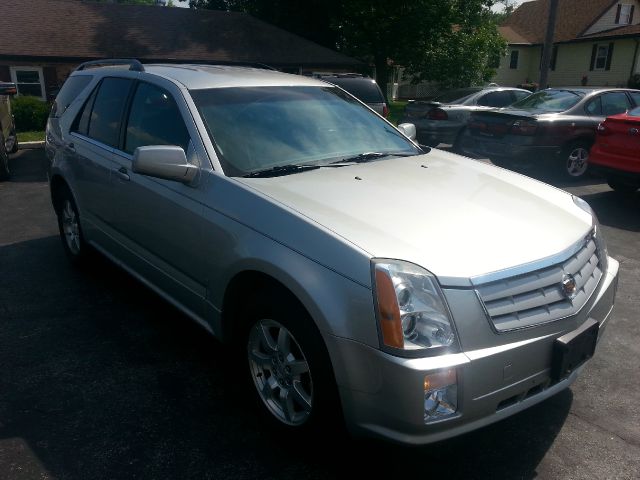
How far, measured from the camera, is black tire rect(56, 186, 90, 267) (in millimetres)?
5211

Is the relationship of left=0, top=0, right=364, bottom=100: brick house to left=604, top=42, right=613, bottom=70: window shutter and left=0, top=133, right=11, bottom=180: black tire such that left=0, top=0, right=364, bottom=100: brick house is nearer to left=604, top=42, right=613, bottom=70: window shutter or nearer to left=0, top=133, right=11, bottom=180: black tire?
left=0, top=133, right=11, bottom=180: black tire

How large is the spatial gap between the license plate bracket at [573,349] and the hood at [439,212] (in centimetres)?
38

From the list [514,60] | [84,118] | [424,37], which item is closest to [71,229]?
[84,118]

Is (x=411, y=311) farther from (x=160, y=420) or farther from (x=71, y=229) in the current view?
(x=71, y=229)

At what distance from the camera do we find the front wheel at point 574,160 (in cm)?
991

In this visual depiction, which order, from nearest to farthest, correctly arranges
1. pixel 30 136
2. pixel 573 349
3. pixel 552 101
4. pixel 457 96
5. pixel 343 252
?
pixel 343 252
pixel 573 349
pixel 552 101
pixel 457 96
pixel 30 136

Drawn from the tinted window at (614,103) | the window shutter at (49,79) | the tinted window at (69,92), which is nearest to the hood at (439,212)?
the tinted window at (69,92)

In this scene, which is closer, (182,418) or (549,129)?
(182,418)

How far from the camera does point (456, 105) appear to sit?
13.6 metres

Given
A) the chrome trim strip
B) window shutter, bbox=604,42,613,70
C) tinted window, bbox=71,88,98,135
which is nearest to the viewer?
the chrome trim strip

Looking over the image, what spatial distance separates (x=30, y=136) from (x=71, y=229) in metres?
12.0

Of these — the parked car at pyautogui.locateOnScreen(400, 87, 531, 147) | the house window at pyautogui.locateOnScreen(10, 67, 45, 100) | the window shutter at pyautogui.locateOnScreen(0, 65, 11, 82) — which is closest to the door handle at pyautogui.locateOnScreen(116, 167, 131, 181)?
the parked car at pyautogui.locateOnScreen(400, 87, 531, 147)

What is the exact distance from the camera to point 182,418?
3197 millimetres

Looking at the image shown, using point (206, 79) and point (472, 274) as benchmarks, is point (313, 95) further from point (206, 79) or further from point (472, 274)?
point (472, 274)
